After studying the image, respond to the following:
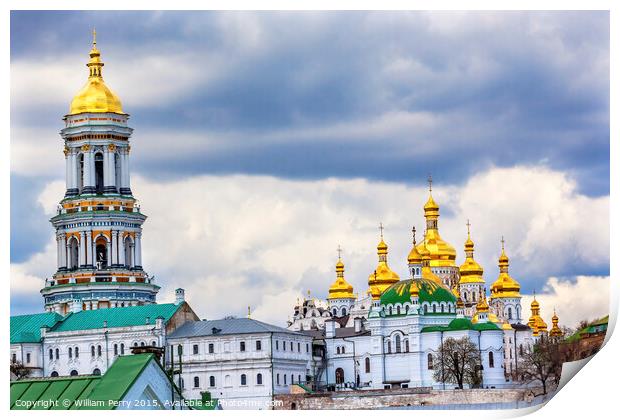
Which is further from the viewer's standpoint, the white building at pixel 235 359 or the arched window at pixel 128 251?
the arched window at pixel 128 251

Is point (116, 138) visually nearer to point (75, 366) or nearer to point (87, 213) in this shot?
point (87, 213)

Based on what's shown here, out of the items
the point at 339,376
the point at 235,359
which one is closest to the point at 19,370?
the point at 235,359

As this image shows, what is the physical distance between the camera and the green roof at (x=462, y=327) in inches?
2491

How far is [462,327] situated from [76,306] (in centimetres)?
1370

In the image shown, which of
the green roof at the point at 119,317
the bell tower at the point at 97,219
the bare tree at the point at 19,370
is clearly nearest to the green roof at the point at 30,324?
the green roof at the point at 119,317

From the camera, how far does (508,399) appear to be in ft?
172

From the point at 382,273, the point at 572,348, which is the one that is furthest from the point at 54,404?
the point at 382,273

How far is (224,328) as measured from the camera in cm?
6069

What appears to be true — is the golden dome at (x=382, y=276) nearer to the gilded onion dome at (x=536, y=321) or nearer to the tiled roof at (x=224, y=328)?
the gilded onion dome at (x=536, y=321)

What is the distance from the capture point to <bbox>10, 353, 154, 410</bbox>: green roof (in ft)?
119

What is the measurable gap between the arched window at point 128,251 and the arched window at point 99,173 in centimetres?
202

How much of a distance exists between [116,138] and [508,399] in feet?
62.1

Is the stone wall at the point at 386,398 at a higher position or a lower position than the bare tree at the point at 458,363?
lower

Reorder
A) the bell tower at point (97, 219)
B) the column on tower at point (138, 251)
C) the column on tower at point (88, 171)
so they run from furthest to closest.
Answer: the column on tower at point (138, 251) → the column on tower at point (88, 171) → the bell tower at point (97, 219)
